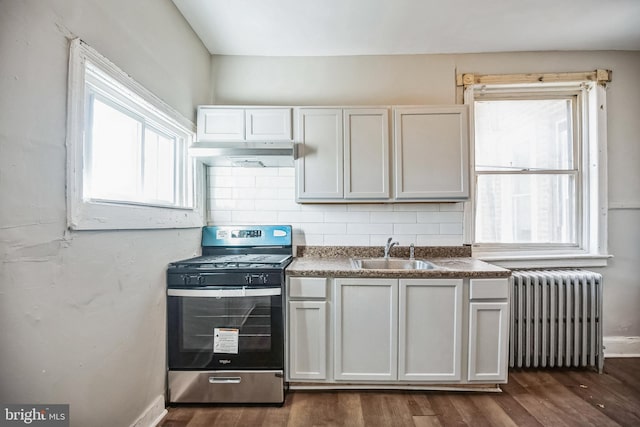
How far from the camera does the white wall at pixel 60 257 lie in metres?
0.99

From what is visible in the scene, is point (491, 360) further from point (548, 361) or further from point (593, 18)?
point (593, 18)

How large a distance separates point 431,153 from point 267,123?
4.37 ft

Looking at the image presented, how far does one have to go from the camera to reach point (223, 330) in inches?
77.2

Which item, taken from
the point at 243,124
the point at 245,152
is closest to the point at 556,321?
the point at 245,152

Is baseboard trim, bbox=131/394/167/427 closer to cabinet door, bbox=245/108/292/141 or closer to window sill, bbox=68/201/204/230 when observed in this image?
window sill, bbox=68/201/204/230

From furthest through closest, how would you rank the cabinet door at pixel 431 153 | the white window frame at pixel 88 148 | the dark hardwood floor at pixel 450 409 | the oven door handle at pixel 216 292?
the cabinet door at pixel 431 153 → the oven door handle at pixel 216 292 → the dark hardwood floor at pixel 450 409 → the white window frame at pixel 88 148

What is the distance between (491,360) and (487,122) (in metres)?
2.01

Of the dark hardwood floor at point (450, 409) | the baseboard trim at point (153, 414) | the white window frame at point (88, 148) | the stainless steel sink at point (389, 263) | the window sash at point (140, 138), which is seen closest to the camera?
the white window frame at point (88, 148)

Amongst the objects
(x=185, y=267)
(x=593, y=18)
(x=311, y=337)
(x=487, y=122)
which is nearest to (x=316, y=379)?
(x=311, y=337)

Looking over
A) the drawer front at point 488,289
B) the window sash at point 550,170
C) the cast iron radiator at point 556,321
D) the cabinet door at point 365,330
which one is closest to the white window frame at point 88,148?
the cabinet door at point 365,330

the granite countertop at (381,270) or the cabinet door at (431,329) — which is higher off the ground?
the granite countertop at (381,270)

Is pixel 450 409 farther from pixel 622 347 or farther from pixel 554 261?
pixel 622 347

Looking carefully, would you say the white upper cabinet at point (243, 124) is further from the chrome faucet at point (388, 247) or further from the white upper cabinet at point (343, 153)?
the chrome faucet at point (388, 247)

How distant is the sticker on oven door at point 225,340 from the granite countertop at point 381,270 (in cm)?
53
